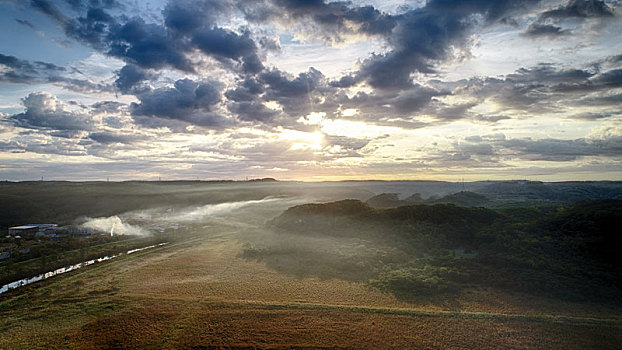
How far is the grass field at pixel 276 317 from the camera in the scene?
19.2 metres

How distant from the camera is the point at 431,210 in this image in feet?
164

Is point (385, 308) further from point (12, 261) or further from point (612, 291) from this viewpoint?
point (12, 261)

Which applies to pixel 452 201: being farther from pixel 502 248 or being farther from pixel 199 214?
pixel 199 214

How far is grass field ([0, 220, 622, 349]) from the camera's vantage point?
19.2m

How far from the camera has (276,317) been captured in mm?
22328

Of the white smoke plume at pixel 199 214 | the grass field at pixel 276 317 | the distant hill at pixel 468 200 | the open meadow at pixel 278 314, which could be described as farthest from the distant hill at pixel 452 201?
the grass field at pixel 276 317

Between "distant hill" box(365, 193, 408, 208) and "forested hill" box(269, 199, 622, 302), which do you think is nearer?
"forested hill" box(269, 199, 622, 302)

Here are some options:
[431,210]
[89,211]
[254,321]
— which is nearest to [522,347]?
[254,321]

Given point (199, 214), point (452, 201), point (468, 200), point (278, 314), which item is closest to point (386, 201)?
point (452, 201)

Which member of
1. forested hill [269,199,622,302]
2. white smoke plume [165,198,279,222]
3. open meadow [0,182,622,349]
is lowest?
white smoke plume [165,198,279,222]

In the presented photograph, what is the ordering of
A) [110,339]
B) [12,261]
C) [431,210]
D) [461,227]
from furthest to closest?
[431,210] < [461,227] < [12,261] < [110,339]

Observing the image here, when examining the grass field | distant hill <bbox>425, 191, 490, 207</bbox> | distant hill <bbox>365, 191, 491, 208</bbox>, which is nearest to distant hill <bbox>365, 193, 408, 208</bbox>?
distant hill <bbox>365, 191, 491, 208</bbox>

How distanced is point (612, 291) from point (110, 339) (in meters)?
40.5

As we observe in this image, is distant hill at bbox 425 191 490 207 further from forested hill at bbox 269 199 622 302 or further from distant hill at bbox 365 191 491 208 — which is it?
forested hill at bbox 269 199 622 302
